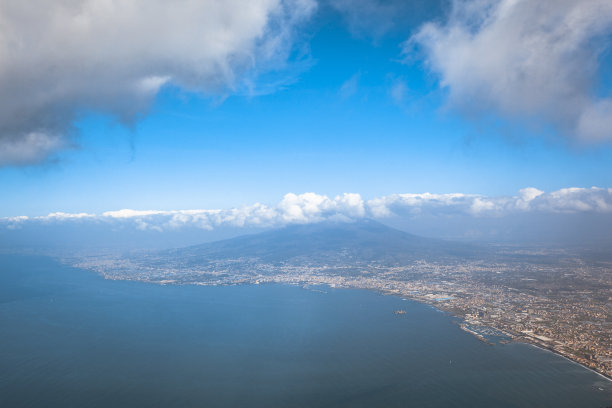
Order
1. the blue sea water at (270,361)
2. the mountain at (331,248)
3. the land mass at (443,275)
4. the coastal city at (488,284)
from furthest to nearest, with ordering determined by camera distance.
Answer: the mountain at (331,248)
the land mass at (443,275)
the coastal city at (488,284)
the blue sea water at (270,361)

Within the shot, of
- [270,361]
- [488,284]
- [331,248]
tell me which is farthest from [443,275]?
[331,248]

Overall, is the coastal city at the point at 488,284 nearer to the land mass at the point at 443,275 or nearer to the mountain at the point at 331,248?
the land mass at the point at 443,275

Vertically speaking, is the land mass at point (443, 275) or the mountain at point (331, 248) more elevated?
the mountain at point (331, 248)

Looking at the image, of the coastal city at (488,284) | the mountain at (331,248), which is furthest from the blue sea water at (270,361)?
the mountain at (331,248)

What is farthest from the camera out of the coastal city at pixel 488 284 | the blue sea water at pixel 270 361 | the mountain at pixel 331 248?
the mountain at pixel 331 248

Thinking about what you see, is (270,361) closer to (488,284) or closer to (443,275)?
(488,284)

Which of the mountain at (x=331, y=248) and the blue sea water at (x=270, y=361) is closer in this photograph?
the blue sea water at (x=270, y=361)

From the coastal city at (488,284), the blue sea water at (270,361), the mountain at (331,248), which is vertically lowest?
the blue sea water at (270,361)
